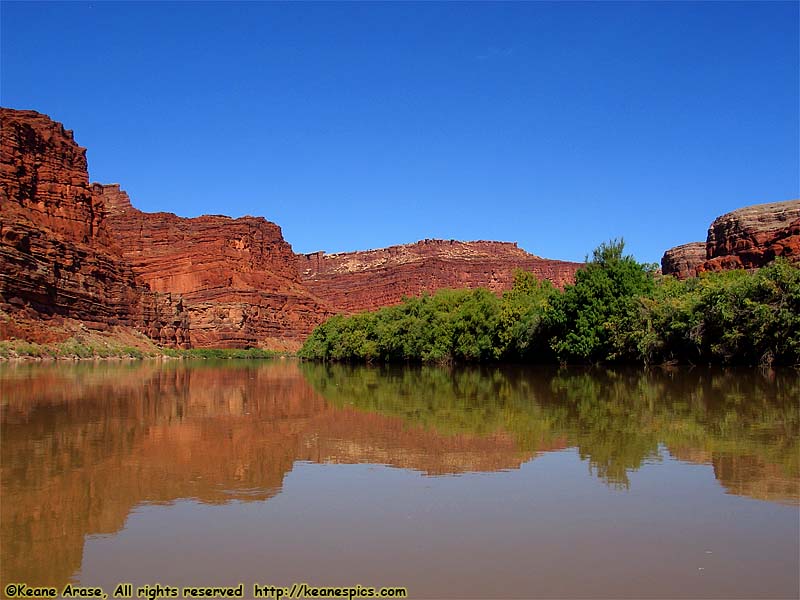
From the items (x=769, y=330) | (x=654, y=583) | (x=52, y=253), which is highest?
(x=52, y=253)

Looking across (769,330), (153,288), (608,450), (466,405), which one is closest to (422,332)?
(769,330)

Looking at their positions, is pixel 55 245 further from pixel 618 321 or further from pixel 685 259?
pixel 685 259

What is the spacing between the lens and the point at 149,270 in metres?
151

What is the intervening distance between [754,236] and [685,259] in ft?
129

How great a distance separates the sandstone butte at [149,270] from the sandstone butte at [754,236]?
6176cm

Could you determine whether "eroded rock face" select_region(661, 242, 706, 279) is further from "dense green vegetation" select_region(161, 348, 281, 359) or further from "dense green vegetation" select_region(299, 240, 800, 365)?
"dense green vegetation" select_region(299, 240, 800, 365)

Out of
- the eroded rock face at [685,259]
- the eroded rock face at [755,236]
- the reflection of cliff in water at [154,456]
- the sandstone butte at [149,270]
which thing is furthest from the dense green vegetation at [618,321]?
the eroded rock face at [685,259]

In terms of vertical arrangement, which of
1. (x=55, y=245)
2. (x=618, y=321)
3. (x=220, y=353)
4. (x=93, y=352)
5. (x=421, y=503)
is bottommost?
(x=421, y=503)

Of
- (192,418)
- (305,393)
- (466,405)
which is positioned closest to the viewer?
(192,418)

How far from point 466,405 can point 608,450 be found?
7328 millimetres

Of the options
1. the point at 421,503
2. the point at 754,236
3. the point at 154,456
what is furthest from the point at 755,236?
the point at 421,503

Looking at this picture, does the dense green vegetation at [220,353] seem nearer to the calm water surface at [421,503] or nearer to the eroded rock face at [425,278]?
the eroded rock face at [425,278]

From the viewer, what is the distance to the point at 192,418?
15.1m

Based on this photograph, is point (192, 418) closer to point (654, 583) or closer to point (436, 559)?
point (436, 559)
